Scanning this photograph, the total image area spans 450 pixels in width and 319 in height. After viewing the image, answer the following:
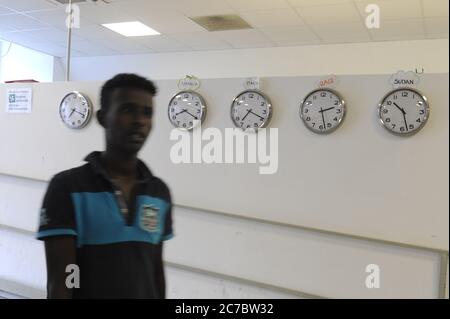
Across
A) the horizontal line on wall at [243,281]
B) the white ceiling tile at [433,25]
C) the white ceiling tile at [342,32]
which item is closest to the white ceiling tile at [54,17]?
the white ceiling tile at [342,32]

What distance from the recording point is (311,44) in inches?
185

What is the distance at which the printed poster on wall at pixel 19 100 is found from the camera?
240cm

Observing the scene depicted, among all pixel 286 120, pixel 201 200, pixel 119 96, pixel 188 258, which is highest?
pixel 286 120

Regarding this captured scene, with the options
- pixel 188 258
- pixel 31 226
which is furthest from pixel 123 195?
pixel 31 226

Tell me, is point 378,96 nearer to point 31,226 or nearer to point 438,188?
point 438,188

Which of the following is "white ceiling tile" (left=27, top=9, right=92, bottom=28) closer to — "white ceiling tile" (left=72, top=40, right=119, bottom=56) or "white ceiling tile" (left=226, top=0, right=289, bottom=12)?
"white ceiling tile" (left=72, top=40, right=119, bottom=56)

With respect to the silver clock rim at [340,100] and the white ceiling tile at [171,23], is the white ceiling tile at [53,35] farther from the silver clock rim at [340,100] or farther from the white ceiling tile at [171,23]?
the silver clock rim at [340,100]

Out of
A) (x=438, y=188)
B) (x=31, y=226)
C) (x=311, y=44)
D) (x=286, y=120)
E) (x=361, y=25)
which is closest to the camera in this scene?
(x=438, y=188)

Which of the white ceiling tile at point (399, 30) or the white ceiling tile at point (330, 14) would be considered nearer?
the white ceiling tile at point (330, 14)

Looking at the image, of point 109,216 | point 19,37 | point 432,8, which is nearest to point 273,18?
point 432,8

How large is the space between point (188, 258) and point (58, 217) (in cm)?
150

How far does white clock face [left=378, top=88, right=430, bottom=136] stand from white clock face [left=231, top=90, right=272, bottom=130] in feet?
1.63

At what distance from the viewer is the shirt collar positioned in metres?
0.76

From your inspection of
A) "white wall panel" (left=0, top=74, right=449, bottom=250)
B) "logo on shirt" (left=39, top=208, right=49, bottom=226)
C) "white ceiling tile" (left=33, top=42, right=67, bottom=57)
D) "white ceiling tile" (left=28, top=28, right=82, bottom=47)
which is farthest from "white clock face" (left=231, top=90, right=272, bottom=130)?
"white ceiling tile" (left=33, top=42, right=67, bottom=57)
